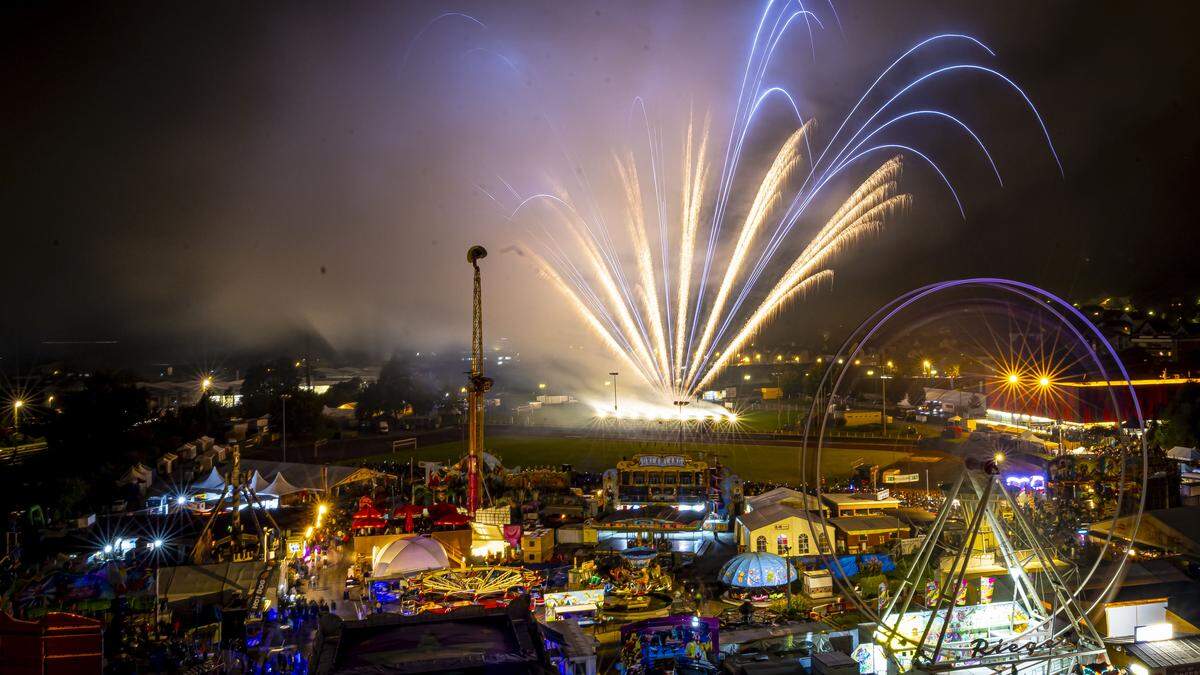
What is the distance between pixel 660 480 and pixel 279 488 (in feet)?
42.5

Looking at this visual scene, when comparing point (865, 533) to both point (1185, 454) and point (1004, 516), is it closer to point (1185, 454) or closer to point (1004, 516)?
point (1004, 516)

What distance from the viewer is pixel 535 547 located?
16.9 m

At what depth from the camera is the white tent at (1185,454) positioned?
2279cm

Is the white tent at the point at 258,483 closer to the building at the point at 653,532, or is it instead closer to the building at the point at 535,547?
the building at the point at 535,547

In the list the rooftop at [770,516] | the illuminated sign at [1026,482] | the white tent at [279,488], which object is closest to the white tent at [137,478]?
the white tent at [279,488]

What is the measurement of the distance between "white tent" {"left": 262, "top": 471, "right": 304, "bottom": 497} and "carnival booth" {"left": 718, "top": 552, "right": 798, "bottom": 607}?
16121 mm

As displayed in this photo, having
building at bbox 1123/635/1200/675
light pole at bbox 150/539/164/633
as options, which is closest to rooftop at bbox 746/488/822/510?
building at bbox 1123/635/1200/675

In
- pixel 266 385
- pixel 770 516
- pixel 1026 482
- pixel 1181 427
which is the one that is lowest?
pixel 770 516

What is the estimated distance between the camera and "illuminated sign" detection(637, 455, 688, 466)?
21922 millimetres

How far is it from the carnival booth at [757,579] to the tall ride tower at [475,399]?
8.16m

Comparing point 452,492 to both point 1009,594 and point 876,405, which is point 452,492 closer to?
point 1009,594

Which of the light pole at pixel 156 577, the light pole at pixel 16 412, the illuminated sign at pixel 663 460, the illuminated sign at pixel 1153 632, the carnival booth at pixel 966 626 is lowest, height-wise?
the illuminated sign at pixel 1153 632

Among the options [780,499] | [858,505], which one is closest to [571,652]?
[780,499]

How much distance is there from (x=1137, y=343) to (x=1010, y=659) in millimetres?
37089
